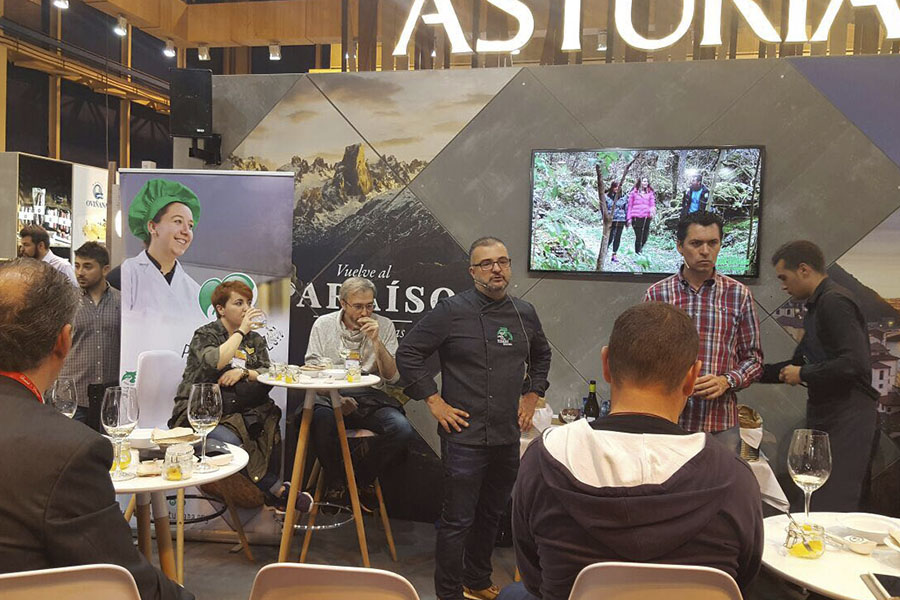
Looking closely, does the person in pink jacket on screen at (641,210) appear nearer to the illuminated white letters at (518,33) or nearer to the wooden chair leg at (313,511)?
the illuminated white letters at (518,33)

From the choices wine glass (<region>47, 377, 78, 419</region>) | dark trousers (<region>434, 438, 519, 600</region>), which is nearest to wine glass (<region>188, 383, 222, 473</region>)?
wine glass (<region>47, 377, 78, 419</region>)

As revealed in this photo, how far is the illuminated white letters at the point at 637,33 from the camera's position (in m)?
4.44

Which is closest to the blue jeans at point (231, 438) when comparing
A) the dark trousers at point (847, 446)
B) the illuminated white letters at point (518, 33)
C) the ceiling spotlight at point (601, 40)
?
the illuminated white letters at point (518, 33)

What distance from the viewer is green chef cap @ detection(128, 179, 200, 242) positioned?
4328 mm

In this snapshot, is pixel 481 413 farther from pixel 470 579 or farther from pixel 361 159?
pixel 361 159

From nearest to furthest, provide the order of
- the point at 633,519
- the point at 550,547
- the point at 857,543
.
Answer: the point at 633,519, the point at 550,547, the point at 857,543

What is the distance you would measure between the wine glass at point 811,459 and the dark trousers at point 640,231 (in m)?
2.46

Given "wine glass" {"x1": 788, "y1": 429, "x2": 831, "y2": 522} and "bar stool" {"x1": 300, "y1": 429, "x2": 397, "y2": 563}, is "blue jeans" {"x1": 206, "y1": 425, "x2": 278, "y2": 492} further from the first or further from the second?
"wine glass" {"x1": 788, "y1": 429, "x2": 831, "y2": 522}

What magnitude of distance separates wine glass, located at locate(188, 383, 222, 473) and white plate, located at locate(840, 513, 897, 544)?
2.08 m

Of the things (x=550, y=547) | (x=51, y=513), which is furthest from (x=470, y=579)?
(x=51, y=513)

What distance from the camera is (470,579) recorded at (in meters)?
3.50

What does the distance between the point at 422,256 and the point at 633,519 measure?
3422 millimetres

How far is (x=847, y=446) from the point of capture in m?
3.82

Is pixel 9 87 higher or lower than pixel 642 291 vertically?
higher
